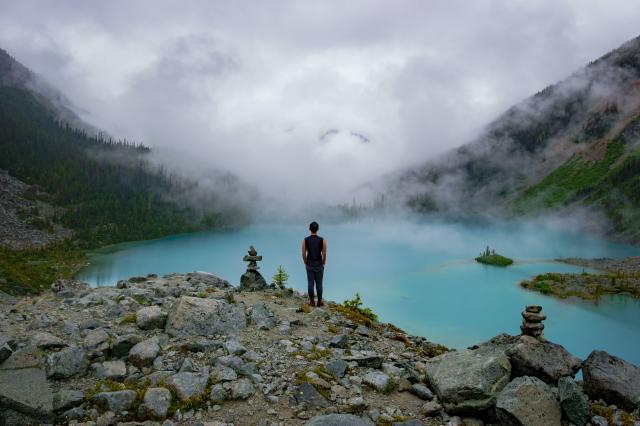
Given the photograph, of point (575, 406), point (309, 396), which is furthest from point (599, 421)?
point (309, 396)

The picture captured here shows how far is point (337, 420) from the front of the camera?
7.43 metres

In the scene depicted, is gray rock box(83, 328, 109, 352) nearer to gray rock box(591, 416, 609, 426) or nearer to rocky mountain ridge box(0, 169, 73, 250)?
gray rock box(591, 416, 609, 426)

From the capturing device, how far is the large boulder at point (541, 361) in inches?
331

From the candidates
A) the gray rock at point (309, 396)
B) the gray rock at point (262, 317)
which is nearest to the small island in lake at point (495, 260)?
the gray rock at point (262, 317)

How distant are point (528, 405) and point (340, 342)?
531 cm

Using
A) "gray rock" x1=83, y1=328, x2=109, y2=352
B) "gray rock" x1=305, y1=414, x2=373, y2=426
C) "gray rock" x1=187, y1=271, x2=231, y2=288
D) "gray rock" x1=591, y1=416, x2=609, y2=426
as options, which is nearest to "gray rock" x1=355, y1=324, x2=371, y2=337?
"gray rock" x1=305, y1=414, x2=373, y2=426

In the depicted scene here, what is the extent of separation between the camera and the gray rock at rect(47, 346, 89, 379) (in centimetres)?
849

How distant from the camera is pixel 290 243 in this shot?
630 feet

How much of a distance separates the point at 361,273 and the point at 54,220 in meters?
156

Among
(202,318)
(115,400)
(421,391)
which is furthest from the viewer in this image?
(202,318)

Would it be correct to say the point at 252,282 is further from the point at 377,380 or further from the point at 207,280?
the point at 377,380

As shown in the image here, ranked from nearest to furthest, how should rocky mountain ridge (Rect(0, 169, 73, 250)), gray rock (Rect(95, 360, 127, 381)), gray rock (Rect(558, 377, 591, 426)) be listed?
1. gray rock (Rect(558, 377, 591, 426))
2. gray rock (Rect(95, 360, 127, 381))
3. rocky mountain ridge (Rect(0, 169, 73, 250))

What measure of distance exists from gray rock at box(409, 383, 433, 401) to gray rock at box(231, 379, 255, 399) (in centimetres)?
353

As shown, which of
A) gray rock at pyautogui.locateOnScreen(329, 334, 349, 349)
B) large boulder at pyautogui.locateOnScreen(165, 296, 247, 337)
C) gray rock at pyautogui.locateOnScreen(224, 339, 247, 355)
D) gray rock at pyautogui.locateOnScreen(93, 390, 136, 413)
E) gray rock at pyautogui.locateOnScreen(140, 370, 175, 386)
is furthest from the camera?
gray rock at pyautogui.locateOnScreen(329, 334, 349, 349)
